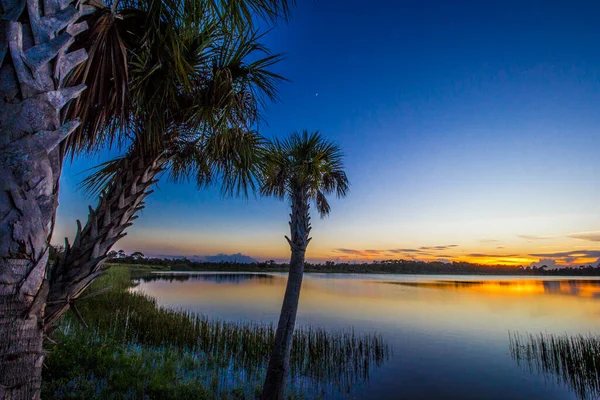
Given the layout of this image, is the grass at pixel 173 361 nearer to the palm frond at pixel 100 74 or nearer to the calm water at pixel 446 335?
the calm water at pixel 446 335

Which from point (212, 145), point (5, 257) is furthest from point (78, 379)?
point (5, 257)

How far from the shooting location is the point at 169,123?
472 centimetres

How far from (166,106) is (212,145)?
109cm

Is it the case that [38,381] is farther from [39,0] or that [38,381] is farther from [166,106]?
[166,106]

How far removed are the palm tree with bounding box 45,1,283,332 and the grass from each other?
3506mm

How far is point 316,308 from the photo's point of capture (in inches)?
1090

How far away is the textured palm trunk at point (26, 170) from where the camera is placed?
5.42 ft

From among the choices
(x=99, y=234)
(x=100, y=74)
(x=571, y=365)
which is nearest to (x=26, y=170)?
(x=100, y=74)

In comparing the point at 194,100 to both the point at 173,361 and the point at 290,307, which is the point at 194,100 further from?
the point at 173,361

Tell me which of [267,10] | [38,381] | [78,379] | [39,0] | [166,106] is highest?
[267,10]

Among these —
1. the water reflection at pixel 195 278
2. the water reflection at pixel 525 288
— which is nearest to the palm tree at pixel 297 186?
the water reflection at pixel 525 288

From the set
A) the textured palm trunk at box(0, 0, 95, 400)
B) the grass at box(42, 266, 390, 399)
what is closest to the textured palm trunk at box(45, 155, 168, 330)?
the textured palm trunk at box(0, 0, 95, 400)

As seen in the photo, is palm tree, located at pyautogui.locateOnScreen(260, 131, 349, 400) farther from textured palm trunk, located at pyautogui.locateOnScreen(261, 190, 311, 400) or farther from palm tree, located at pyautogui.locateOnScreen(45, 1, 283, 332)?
palm tree, located at pyautogui.locateOnScreen(45, 1, 283, 332)

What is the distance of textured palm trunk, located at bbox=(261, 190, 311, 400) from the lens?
7160mm
